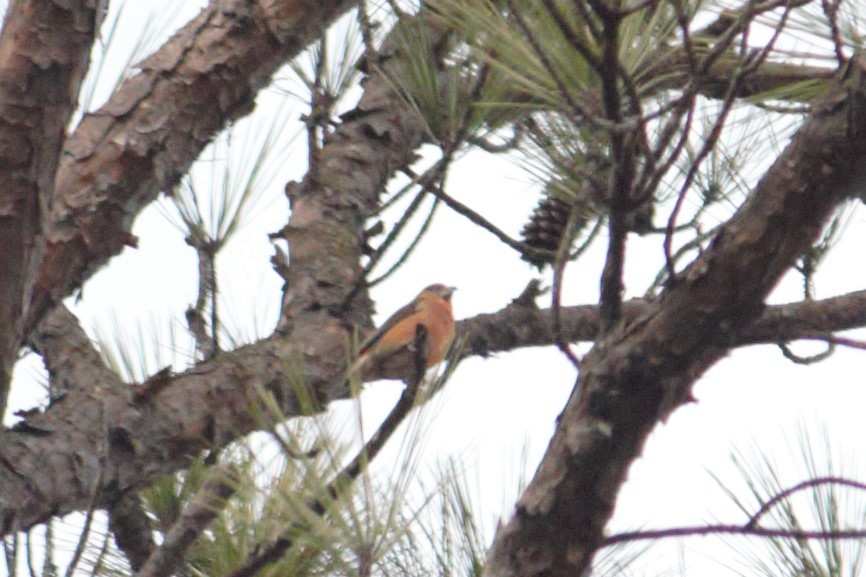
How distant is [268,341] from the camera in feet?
8.31

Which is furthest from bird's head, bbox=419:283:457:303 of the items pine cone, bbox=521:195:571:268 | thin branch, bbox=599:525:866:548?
thin branch, bbox=599:525:866:548

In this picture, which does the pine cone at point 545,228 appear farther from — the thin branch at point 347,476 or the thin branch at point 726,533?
the thin branch at point 726,533

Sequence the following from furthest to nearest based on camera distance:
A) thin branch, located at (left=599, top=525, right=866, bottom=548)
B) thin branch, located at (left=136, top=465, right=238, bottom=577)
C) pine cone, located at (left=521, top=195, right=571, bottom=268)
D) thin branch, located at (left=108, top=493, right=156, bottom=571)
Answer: pine cone, located at (left=521, top=195, right=571, bottom=268) → thin branch, located at (left=108, top=493, right=156, bottom=571) → thin branch, located at (left=136, top=465, right=238, bottom=577) → thin branch, located at (left=599, top=525, right=866, bottom=548)

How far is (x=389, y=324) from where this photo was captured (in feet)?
9.50


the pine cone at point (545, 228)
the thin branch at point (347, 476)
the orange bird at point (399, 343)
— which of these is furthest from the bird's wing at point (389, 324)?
the thin branch at point (347, 476)

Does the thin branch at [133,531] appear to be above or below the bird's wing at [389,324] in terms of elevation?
below

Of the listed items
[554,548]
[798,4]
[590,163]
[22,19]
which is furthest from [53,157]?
[798,4]

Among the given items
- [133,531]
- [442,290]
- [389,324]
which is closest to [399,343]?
[389,324]

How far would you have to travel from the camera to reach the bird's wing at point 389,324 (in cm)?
254

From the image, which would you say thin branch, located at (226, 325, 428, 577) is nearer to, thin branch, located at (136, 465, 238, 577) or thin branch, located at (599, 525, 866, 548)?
thin branch, located at (136, 465, 238, 577)

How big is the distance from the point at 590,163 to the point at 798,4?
1.15 feet

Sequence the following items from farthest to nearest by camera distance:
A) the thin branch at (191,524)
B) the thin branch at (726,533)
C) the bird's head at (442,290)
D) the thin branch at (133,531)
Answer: the bird's head at (442,290) → the thin branch at (133,531) → the thin branch at (191,524) → the thin branch at (726,533)

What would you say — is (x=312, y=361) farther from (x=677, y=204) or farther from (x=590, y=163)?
(x=677, y=204)

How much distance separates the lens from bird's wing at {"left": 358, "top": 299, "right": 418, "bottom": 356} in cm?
254
